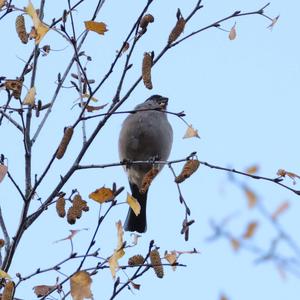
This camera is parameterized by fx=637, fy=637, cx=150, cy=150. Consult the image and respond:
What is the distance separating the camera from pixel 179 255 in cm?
272

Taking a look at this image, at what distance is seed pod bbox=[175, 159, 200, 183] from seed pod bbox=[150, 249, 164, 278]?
12.5 inches

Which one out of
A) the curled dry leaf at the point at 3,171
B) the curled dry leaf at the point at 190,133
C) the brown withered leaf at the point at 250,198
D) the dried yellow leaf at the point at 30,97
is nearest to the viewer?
the brown withered leaf at the point at 250,198

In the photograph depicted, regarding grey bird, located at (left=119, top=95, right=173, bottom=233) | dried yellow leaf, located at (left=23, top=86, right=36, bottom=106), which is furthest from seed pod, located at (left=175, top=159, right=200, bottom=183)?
grey bird, located at (left=119, top=95, right=173, bottom=233)

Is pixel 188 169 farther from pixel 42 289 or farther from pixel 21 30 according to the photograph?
pixel 21 30

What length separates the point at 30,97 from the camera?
8.84 ft

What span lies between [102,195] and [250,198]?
932 millimetres

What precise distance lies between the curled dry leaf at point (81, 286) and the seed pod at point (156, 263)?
1.26ft

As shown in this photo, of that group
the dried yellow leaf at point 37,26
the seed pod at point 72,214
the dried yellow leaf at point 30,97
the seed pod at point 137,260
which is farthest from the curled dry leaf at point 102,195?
the dried yellow leaf at point 37,26

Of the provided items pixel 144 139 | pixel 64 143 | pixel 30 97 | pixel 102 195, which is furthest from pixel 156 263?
pixel 144 139

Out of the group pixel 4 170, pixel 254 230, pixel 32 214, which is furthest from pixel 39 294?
pixel 254 230

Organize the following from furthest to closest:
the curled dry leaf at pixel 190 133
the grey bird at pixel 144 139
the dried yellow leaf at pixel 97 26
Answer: the grey bird at pixel 144 139 → the curled dry leaf at pixel 190 133 → the dried yellow leaf at pixel 97 26

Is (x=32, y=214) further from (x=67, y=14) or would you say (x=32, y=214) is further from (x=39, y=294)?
(x=67, y=14)

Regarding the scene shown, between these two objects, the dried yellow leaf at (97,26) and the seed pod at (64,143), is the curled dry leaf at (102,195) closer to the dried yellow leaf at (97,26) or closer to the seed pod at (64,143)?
the seed pod at (64,143)

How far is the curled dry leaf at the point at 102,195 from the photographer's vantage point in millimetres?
2494
